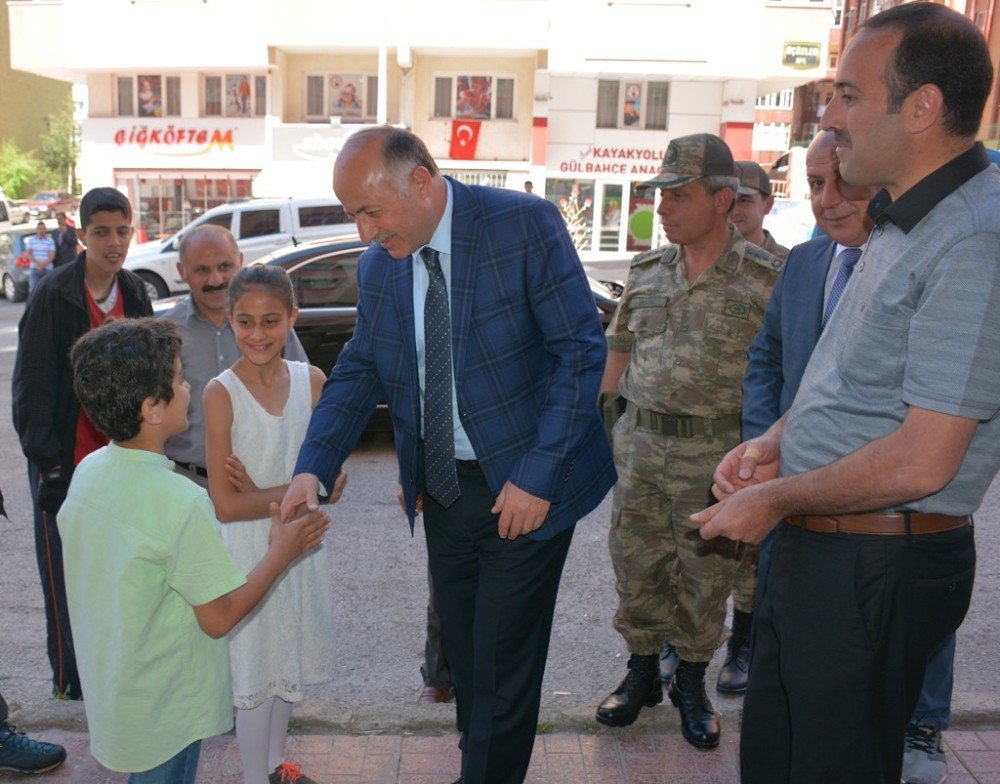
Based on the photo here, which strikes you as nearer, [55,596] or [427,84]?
[55,596]

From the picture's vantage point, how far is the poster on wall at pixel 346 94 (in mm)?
27203

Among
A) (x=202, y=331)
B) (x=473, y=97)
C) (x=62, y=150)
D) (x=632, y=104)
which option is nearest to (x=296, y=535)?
(x=202, y=331)

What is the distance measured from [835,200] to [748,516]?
51.5 inches

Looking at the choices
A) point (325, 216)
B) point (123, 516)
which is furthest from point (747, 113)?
point (123, 516)

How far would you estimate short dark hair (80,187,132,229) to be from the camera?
363cm

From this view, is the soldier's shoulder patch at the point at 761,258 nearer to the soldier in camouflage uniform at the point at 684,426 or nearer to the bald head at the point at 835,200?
the soldier in camouflage uniform at the point at 684,426

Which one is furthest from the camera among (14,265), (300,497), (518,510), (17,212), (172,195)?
(17,212)

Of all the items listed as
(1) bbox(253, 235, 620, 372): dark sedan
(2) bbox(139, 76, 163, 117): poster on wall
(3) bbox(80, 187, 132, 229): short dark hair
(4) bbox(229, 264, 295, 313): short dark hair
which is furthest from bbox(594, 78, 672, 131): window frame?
(4) bbox(229, 264, 295, 313): short dark hair

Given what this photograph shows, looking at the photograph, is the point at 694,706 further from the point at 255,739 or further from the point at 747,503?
the point at 747,503

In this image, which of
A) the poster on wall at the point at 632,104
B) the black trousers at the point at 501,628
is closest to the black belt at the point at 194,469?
the black trousers at the point at 501,628

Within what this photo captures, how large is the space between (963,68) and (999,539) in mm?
4765

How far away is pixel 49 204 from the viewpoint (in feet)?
84.2

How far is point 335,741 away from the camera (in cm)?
350

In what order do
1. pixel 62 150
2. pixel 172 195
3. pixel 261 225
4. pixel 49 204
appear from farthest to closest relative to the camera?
pixel 62 150 → pixel 172 195 → pixel 49 204 → pixel 261 225
